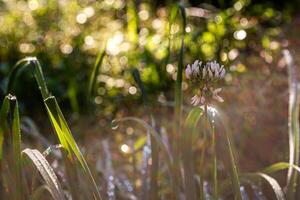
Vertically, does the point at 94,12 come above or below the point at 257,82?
above

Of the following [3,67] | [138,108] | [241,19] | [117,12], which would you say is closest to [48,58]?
[3,67]

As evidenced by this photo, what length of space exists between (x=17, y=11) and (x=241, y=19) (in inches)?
66.8

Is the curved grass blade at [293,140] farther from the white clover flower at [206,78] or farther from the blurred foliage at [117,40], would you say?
the blurred foliage at [117,40]

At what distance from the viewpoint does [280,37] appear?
3.51 meters

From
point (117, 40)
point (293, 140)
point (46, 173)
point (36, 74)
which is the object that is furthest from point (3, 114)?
point (117, 40)

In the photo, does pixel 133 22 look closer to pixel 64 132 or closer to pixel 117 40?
pixel 117 40

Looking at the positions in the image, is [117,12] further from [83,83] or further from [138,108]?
[138,108]

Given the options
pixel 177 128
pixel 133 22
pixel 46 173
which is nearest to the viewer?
pixel 46 173

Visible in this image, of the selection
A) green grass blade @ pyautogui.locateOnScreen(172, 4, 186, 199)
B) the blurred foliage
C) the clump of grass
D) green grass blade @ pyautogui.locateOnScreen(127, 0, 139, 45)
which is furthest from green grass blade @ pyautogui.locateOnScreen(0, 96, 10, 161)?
green grass blade @ pyautogui.locateOnScreen(127, 0, 139, 45)

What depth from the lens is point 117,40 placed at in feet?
11.6

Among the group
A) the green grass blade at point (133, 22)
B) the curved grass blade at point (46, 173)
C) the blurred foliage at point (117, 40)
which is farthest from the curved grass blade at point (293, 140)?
the green grass blade at point (133, 22)

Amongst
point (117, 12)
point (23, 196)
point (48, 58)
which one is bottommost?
point (23, 196)

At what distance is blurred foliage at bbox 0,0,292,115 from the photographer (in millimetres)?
3129

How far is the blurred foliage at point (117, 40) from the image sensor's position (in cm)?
313
